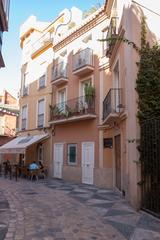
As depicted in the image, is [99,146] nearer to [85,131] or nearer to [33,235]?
[85,131]

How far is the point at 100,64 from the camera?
1622 cm

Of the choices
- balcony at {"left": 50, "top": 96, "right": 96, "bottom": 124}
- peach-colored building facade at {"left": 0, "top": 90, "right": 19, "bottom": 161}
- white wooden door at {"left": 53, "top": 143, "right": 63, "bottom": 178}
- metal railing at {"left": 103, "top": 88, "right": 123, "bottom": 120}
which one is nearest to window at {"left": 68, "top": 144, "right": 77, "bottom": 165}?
white wooden door at {"left": 53, "top": 143, "right": 63, "bottom": 178}

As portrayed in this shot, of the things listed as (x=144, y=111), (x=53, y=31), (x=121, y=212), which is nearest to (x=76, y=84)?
(x=53, y=31)

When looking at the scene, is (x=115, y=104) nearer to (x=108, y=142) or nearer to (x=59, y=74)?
(x=108, y=142)

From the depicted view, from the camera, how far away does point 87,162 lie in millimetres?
16344

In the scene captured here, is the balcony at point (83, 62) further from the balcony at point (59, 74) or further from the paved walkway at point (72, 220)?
the paved walkway at point (72, 220)

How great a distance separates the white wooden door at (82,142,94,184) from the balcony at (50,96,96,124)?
6.02ft

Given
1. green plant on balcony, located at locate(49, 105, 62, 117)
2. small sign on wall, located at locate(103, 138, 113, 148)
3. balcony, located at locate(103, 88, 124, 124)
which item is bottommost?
small sign on wall, located at locate(103, 138, 113, 148)

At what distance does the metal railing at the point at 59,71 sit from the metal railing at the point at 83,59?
1228 millimetres

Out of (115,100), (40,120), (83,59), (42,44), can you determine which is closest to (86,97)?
(83,59)

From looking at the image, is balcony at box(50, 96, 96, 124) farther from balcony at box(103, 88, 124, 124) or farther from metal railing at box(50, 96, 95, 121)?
balcony at box(103, 88, 124, 124)

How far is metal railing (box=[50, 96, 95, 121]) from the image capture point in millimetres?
16272

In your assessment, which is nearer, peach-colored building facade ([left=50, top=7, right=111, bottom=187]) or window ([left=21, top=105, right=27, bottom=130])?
peach-colored building facade ([left=50, top=7, right=111, bottom=187])

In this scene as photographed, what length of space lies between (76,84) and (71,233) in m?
12.9
